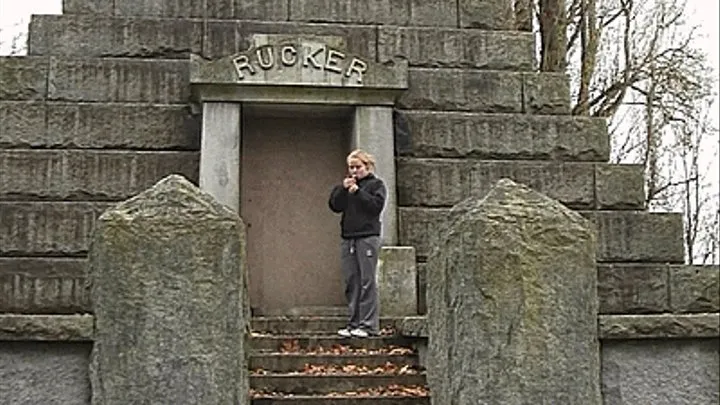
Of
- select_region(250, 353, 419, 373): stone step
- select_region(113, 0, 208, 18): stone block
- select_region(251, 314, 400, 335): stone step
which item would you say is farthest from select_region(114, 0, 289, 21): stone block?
select_region(250, 353, 419, 373): stone step

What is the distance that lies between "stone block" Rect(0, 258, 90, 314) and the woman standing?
2.50 meters

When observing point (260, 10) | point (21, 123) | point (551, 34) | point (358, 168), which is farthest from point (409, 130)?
point (551, 34)

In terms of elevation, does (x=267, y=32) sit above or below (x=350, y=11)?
below

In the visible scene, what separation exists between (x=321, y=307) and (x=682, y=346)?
5403 mm

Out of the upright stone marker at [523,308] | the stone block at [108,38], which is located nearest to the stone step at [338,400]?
the upright stone marker at [523,308]

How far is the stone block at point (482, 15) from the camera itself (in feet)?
39.0

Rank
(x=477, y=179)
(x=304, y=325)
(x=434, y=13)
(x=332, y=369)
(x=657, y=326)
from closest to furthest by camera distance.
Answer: (x=657, y=326), (x=332, y=369), (x=304, y=325), (x=477, y=179), (x=434, y=13)

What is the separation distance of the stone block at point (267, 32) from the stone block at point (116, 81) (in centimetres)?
47

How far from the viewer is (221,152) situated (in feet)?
33.8

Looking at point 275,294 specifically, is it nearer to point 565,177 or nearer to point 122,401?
point 565,177

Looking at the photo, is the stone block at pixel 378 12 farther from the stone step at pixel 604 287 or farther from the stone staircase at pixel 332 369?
the stone staircase at pixel 332 369

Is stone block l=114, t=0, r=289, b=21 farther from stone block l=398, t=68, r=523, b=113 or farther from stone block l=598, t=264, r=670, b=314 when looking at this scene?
stone block l=598, t=264, r=670, b=314

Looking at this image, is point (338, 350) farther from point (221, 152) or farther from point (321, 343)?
point (221, 152)

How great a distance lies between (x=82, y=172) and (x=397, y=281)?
3112mm
